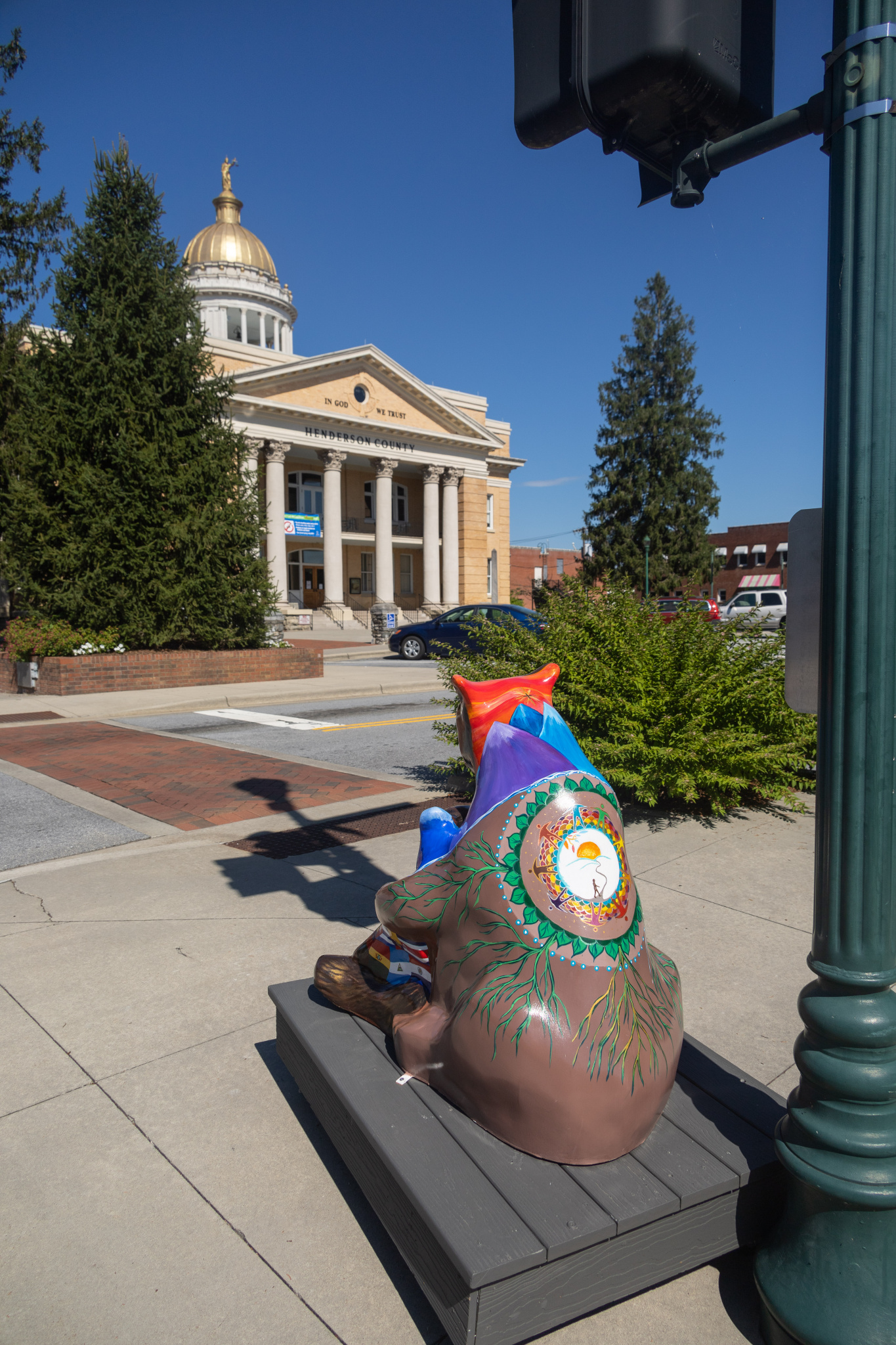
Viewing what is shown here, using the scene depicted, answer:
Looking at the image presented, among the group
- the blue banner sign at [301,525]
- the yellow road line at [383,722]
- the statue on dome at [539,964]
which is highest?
the blue banner sign at [301,525]

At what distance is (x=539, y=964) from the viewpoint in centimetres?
205

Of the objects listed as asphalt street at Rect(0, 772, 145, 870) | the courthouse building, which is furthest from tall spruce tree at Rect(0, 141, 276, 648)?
the courthouse building

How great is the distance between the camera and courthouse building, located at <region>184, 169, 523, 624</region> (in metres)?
40.2

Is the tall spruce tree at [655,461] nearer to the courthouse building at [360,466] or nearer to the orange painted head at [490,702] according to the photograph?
the courthouse building at [360,466]

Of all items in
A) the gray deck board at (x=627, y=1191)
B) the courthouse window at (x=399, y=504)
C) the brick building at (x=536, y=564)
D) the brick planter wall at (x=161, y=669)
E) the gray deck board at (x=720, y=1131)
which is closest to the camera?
the gray deck board at (x=627, y=1191)

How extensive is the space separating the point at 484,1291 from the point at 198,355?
768 inches

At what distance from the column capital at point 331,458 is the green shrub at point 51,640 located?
26.9m

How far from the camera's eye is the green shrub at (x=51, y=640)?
16.0 m

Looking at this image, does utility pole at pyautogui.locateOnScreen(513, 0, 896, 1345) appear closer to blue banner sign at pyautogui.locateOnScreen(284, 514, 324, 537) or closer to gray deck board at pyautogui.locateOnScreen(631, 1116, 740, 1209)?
gray deck board at pyautogui.locateOnScreen(631, 1116, 740, 1209)

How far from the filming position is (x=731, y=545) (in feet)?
229

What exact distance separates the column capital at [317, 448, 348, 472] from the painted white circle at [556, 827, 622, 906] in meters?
41.8

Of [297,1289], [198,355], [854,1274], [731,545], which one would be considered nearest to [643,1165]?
[854,1274]

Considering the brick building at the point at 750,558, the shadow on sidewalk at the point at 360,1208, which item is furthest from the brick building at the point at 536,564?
the shadow on sidewalk at the point at 360,1208

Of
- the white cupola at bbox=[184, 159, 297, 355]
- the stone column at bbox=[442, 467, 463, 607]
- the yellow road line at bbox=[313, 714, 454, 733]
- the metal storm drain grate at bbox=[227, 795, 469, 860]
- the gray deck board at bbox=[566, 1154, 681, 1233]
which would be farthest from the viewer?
the white cupola at bbox=[184, 159, 297, 355]
